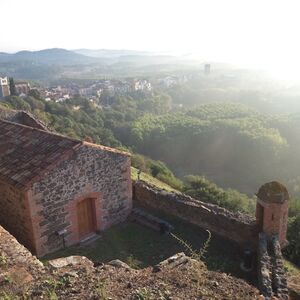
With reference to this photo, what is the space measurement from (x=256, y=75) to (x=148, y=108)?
88884 millimetres

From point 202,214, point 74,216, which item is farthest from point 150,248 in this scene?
point 74,216

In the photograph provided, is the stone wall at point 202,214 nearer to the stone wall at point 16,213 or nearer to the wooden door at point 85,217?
the wooden door at point 85,217

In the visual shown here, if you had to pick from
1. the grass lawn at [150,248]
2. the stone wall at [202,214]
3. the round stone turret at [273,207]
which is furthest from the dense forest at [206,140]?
the round stone turret at [273,207]

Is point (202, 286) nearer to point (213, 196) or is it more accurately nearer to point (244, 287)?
point (244, 287)

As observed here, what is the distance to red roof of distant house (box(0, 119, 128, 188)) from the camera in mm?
11133

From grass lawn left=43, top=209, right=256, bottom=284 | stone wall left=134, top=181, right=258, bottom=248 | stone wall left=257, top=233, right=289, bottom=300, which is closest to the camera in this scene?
stone wall left=257, top=233, right=289, bottom=300

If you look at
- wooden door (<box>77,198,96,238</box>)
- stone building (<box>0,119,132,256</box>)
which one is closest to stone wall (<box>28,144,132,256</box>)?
stone building (<box>0,119,132,256</box>)

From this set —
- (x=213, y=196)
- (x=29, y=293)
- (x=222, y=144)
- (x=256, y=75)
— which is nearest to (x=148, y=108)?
(x=222, y=144)

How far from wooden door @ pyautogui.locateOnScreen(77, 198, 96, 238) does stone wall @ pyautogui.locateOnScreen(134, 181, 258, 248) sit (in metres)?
2.63

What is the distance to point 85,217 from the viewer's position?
12781mm

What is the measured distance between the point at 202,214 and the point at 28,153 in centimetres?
632

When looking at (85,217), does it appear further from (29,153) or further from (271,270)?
(271,270)

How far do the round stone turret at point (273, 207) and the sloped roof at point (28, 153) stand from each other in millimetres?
5957

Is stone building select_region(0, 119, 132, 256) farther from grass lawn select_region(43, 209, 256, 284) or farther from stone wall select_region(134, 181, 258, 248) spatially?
stone wall select_region(134, 181, 258, 248)
